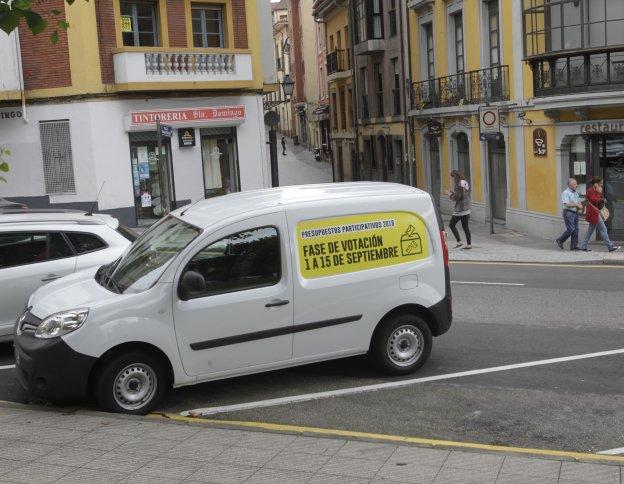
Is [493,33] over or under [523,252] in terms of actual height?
over

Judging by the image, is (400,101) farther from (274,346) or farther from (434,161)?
(274,346)

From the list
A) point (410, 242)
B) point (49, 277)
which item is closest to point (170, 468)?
point (410, 242)

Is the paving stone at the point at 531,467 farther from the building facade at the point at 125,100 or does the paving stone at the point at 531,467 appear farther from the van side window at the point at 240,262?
the building facade at the point at 125,100

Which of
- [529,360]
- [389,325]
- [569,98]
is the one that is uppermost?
[569,98]

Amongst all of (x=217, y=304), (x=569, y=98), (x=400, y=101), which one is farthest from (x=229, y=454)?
(x=400, y=101)

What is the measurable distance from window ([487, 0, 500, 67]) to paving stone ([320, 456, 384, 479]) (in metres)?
20.9

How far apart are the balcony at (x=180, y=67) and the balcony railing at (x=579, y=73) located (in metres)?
9.15

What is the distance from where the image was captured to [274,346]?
799cm

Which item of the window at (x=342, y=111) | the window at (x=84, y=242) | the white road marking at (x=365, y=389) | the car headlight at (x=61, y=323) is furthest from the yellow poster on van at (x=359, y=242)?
the window at (x=342, y=111)

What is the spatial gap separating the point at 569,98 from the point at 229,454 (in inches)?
648

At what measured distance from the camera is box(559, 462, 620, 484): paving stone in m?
5.47

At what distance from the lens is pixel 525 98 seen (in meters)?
23.6

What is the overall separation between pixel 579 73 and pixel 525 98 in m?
3.14

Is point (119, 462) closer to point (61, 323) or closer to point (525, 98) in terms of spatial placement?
point (61, 323)
